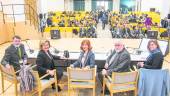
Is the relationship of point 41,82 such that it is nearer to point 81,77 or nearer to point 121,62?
point 81,77

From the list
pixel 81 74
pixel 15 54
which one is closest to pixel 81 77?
pixel 81 74

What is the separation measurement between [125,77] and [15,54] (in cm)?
214

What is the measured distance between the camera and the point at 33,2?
14.0 meters

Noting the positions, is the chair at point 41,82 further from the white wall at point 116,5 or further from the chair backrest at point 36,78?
the white wall at point 116,5

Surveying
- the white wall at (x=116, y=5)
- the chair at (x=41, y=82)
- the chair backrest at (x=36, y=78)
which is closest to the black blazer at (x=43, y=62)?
the chair at (x=41, y=82)

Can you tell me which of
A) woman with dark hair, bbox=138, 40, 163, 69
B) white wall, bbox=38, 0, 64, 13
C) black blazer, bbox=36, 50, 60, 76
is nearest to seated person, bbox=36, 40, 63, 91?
black blazer, bbox=36, 50, 60, 76

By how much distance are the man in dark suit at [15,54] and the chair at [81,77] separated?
3.90ft

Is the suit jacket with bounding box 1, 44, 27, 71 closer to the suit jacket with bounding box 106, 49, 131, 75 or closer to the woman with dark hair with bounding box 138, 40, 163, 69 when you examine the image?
the suit jacket with bounding box 106, 49, 131, 75

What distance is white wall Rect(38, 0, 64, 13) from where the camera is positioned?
1666cm

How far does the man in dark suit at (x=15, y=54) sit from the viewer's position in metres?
4.42

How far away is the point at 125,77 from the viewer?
3.60 metres

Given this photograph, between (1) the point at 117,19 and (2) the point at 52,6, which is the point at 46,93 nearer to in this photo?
(1) the point at 117,19

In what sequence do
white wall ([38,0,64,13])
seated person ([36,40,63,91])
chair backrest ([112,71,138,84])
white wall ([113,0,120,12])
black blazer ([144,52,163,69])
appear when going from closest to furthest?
1. chair backrest ([112,71,138,84])
2. black blazer ([144,52,163,69])
3. seated person ([36,40,63,91])
4. white wall ([38,0,64,13])
5. white wall ([113,0,120,12])

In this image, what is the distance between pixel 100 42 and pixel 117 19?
5.72 metres
